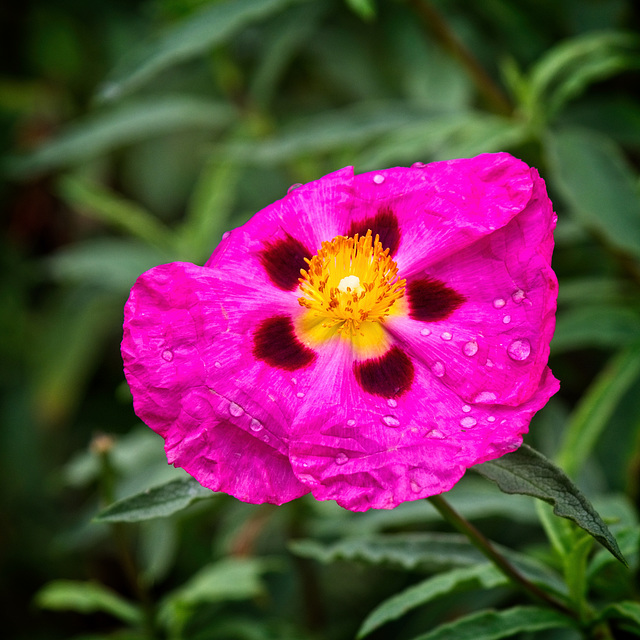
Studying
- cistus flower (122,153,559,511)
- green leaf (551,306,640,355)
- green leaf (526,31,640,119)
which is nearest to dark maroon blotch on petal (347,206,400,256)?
cistus flower (122,153,559,511)

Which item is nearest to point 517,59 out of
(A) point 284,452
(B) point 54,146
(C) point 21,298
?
(B) point 54,146

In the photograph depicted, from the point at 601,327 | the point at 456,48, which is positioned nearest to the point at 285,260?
the point at 601,327

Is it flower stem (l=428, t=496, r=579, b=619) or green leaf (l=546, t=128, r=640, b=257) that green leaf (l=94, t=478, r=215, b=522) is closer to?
flower stem (l=428, t=496, r=579, b=619)

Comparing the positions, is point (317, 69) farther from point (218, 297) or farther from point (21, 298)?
point (218, 297)

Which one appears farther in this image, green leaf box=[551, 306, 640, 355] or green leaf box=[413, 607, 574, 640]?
green leaf box=[551, 306, 640, 355]

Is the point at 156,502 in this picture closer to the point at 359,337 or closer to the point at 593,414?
the point at 359,337

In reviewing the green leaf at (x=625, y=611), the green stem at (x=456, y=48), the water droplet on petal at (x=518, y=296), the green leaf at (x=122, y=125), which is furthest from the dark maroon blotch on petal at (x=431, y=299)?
the green leaf at (x=122, y=125)
